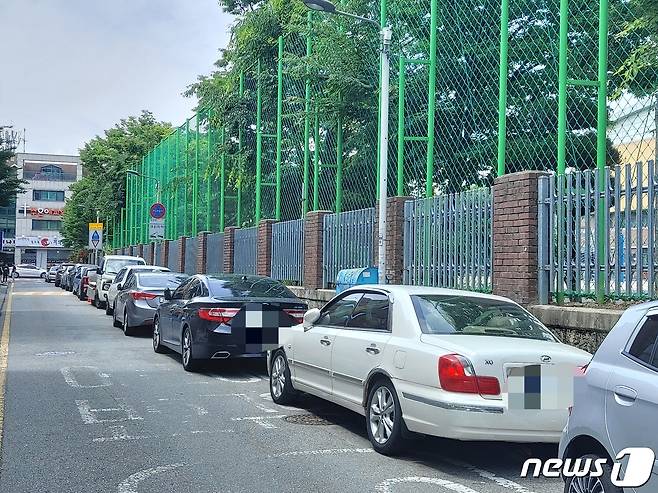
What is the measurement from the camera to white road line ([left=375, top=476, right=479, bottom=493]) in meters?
5.73

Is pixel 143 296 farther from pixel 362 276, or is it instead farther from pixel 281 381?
pixel 281 381

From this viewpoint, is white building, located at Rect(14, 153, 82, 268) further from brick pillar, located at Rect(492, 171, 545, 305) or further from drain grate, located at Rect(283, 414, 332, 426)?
drain grate, located at Rect(283, 414, 332, 426)

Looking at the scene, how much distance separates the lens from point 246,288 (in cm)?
1196

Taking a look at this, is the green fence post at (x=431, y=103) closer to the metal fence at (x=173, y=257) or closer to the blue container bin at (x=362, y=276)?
the blue container bin at (x=362, y=276)

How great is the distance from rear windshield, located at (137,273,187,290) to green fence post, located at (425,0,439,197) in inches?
241

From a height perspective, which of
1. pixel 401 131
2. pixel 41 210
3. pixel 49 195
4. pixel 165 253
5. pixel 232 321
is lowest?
pixel 232 321

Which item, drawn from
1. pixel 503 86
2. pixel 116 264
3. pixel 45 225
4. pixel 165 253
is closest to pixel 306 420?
pixel 503 86

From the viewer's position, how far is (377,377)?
6922 millimetres

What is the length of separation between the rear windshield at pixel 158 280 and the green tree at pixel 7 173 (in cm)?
1584

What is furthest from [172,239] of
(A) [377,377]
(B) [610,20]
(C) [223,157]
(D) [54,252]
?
(D) [54,252]

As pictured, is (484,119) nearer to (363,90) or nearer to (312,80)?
(363,90)

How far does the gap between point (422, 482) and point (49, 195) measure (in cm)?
11055

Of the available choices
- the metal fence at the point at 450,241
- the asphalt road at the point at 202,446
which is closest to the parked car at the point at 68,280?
the metal fence at the point at 450,241

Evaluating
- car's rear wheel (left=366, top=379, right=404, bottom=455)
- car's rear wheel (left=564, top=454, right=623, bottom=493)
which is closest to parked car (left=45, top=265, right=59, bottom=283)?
car's rear wheel (left=366, top=379, right=404, bottom=455)
